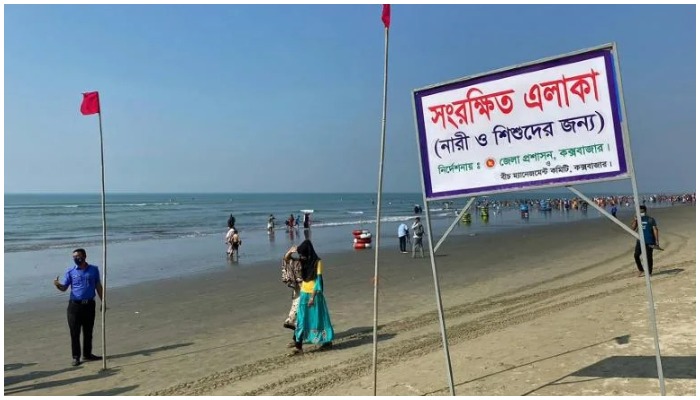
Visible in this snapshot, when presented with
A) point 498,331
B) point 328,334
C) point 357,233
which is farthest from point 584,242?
point 328,334

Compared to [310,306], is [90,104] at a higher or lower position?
higher

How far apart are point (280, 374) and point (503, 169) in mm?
3984

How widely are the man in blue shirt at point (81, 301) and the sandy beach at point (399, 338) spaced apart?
405 millimetres

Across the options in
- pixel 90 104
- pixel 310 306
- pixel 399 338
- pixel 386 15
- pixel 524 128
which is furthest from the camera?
pixel 399 338

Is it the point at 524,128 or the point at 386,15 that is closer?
the point at 524,128

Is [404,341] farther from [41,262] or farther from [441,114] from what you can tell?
[41,262]

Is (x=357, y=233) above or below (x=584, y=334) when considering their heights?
above

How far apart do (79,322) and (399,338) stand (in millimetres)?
4914

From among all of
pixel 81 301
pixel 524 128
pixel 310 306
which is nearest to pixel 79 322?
pixel 81 301

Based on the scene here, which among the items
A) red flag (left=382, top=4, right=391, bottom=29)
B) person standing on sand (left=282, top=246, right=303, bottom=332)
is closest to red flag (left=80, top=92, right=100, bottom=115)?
person standing on sand (left=282, top=246, right=303, bottom=332)

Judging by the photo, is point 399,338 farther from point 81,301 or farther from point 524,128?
point 81,301

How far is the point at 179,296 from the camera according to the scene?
14.3m

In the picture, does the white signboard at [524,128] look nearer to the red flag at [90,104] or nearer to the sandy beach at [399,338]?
the sandy beach at [399,338]

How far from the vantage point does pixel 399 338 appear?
27.9ft
